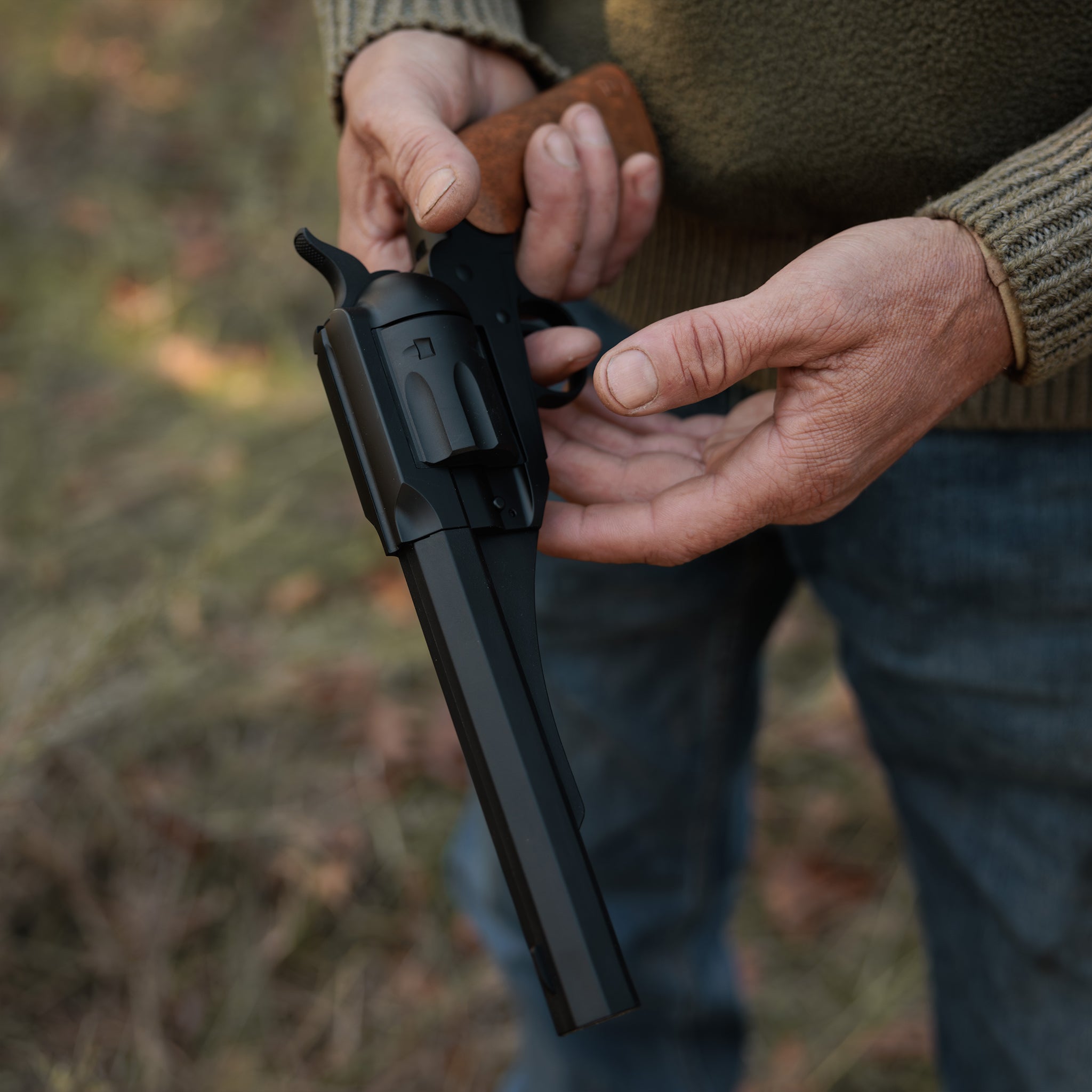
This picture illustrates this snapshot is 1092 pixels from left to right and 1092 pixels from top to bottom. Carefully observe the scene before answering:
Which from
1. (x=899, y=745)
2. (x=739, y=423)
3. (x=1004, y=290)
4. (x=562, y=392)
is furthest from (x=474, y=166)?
(x=899, y=745)

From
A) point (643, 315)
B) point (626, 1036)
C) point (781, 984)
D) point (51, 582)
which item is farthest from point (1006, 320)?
point (51, 582)

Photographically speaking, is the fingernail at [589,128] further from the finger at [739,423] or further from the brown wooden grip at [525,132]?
the finger at [739,423]

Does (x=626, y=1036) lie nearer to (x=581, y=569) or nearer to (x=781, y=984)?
(x=781, y=984)

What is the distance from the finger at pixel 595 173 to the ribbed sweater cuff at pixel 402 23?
14 centimetres

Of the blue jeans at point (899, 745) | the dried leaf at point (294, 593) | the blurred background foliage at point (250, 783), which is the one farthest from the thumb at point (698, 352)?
the dried leaf at point (294, 593)

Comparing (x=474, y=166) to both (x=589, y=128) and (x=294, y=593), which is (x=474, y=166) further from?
(x=294, y=593)

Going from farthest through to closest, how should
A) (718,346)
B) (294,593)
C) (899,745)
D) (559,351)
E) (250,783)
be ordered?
(294,593) < (250,783) < (899,745) < (559,351) < (718,346)

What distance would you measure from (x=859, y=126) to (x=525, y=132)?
14.4 inches

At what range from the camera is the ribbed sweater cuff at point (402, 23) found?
1.08 m

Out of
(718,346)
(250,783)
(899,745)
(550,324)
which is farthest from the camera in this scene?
(250,783)

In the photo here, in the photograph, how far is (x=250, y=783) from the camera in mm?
2023

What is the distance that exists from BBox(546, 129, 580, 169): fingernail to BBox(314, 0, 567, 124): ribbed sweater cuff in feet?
0.52

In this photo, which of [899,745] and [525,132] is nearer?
[525,132]

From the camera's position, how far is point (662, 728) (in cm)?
142
